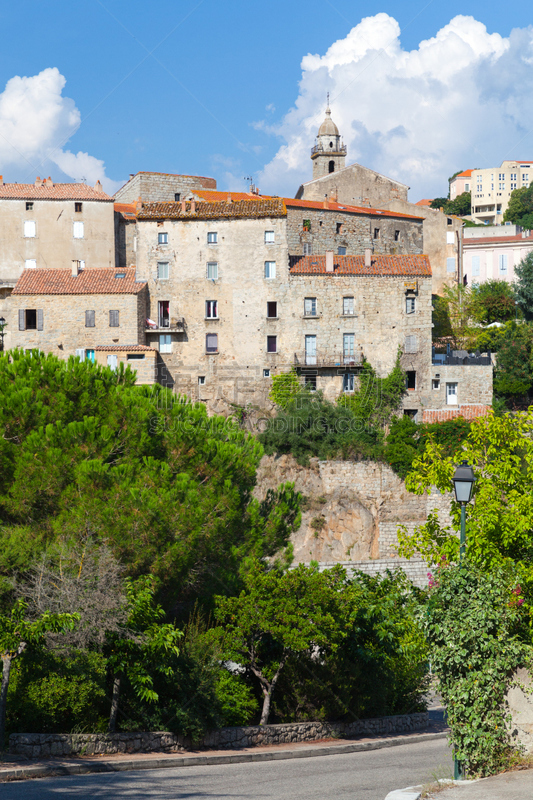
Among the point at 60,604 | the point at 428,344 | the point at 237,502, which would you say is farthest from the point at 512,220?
the point at 60,604

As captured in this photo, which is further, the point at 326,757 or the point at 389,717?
the point at 389,717

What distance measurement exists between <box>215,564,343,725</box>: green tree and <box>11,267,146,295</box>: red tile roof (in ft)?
104

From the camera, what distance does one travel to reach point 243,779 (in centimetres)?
1327

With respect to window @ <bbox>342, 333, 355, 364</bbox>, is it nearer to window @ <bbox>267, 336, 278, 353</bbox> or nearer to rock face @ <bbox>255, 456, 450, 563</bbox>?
window @ <bbox>267, 336, 278, 353</bbox>

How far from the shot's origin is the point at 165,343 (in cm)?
4791

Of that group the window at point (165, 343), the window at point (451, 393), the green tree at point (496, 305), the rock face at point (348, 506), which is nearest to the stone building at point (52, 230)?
the window at point (165, 343)

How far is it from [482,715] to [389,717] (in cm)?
960

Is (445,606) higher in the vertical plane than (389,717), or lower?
higher

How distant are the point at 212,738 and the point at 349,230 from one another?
4416 centimetres

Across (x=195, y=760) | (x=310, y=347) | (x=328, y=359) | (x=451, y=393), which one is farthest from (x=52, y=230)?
(x=195, y=760)

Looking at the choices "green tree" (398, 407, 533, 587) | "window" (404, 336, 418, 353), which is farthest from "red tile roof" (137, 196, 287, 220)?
"green tree" (398, 407, 533, 587)

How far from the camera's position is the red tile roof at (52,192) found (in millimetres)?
52406

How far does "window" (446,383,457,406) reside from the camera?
4609cm

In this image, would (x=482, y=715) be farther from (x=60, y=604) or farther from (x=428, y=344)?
(x=428, y=344)
